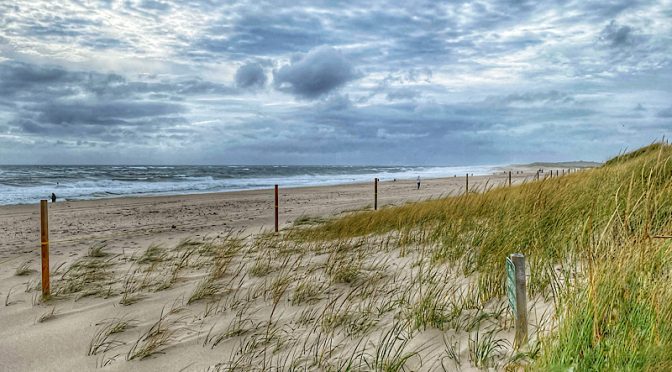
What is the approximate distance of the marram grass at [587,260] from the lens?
104 inches

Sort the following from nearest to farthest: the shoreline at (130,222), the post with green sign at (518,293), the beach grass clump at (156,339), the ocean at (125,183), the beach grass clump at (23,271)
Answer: the post with green sign at (518,293) → the beach grass clump at (156,339) → the beach grass clump at (23,271) → the shoreline at (130,222) → the ocean at (125,183)

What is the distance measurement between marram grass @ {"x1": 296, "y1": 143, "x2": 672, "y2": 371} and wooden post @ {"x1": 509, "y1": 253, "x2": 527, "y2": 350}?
20 cm

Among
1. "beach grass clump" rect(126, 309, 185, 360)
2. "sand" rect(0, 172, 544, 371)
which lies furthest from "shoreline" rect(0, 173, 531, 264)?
"beach grass clump" rect(126, 309, 185, 360)

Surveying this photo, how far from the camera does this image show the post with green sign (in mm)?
3041

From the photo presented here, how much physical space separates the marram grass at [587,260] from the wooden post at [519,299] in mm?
202

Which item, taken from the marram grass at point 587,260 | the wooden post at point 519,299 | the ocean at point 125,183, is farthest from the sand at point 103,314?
the ocean at point 125,183

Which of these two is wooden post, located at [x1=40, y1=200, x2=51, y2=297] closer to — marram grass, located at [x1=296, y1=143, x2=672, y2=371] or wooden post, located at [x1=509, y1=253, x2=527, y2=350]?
marram grass, located at [x1=296, y1=143, x2=672, y2=371]

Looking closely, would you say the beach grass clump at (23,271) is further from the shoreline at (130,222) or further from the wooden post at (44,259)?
the wooden post at (44,259)

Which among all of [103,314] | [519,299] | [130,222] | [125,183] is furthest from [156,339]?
[125,183]

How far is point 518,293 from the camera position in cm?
309

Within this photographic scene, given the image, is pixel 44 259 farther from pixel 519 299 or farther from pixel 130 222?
pixel 130 222

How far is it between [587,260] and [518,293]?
1.47m

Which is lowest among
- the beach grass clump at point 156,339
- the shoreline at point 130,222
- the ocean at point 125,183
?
the shoreline at point 130,222

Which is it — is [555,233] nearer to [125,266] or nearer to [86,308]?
[86,308]
